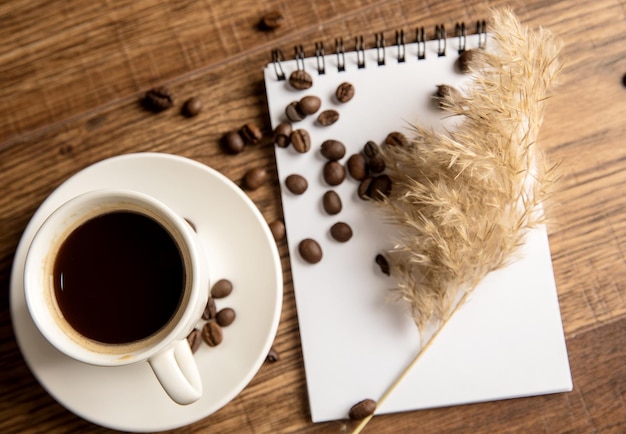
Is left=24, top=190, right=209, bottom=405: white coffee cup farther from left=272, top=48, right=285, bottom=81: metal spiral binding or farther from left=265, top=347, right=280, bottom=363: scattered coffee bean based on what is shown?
left=272, top=48, right=285, bottom=81: metal spiral binding

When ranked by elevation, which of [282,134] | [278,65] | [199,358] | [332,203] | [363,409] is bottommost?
[363,409]

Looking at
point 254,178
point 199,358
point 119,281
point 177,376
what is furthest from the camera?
point 254,178

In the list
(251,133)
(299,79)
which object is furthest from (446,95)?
(251,133)

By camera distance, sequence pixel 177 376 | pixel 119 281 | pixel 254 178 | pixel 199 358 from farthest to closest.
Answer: pixel 254 178, pixel 199 358, pixel 119 281, pixel 177 376

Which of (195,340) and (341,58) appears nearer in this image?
(195,340)

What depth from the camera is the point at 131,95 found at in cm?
140

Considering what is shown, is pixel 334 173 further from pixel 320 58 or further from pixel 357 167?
pixel 320 58

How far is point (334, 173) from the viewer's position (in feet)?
4.44

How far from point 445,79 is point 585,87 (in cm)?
30

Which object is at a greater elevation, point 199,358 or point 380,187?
point 380,187

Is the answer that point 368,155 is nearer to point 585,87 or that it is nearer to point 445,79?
point 445,79

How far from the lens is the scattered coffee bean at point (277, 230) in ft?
4.44

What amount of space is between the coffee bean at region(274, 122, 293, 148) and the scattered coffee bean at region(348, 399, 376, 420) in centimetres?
55

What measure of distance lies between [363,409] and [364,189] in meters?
0.44
